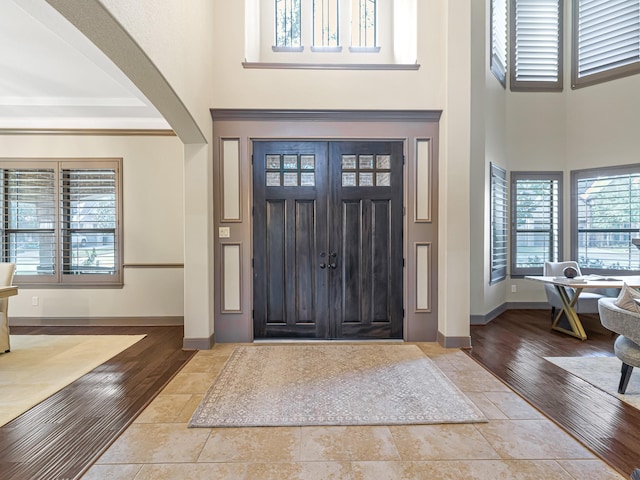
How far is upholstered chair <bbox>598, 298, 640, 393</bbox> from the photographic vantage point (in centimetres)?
234

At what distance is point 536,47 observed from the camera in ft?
17.4

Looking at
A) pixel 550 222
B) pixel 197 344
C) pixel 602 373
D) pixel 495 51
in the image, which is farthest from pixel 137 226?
pixel 550 222

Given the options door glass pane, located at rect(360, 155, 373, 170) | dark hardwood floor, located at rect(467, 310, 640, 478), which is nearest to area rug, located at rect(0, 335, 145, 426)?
door glass pane, located at rect(360, 155, 373, 170)

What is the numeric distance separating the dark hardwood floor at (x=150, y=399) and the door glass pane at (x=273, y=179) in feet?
7.03

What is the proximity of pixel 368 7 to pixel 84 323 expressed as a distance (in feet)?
19.6

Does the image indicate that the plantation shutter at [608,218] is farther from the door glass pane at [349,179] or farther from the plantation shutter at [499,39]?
the door glass pane at [349,179]

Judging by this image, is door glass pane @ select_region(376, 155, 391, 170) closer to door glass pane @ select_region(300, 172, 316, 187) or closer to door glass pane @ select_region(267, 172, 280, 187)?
door glass pane @ select_region(300, 172, 316, 187)

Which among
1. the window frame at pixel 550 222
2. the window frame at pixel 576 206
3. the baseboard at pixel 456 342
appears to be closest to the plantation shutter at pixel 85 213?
the baseboard at pixel 456 342

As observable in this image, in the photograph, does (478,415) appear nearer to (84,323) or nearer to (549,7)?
(84,323)

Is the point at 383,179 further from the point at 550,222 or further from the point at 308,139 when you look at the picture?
the point at 550,222

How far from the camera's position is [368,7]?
4254 millimetres

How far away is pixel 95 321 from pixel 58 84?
3145 millimetres

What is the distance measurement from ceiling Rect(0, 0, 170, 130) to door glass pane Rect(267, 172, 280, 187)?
64.1 inches

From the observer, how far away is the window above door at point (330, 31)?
4121 mm
